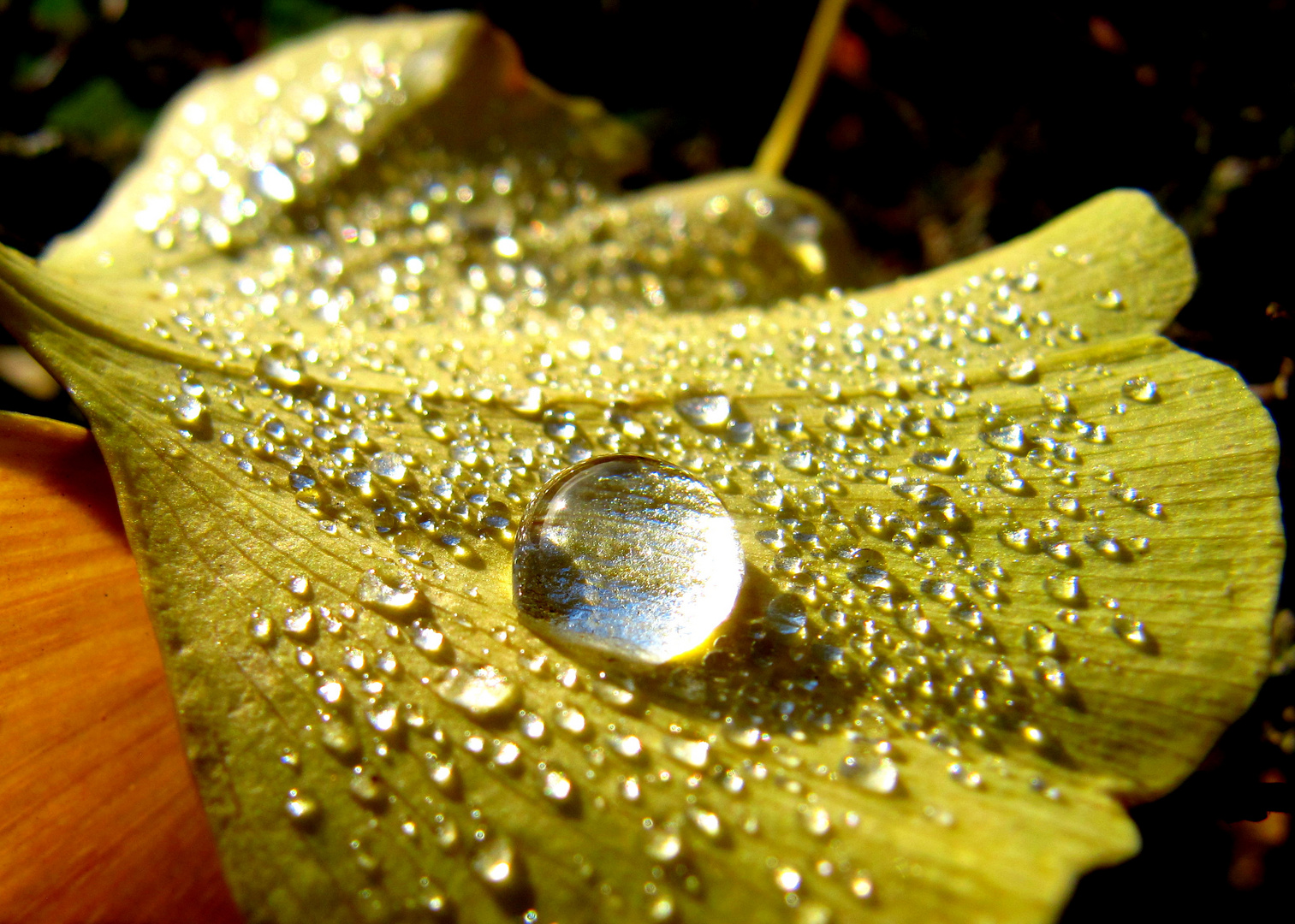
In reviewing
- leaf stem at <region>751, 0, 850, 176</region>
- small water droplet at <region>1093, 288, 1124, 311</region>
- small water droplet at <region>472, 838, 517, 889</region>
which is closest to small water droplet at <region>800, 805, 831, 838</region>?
small water droplet at <region>472, 838, 517, 889</region>

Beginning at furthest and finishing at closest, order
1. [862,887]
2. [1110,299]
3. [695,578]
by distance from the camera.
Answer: [1110,299] → [695,578] → [862,887]

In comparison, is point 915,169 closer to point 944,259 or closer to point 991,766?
point 944,259

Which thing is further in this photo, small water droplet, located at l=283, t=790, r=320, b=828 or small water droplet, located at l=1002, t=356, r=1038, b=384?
small water droplet, located at l=1002, t=356, r=1038, b=384

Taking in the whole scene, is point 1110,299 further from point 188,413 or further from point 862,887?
point 188,413

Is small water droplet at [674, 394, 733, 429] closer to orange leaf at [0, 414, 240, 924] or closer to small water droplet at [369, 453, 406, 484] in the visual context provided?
small water droplet at [369, 453, 406, 484]

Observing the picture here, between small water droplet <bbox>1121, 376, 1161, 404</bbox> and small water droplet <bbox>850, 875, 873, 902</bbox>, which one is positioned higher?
small water droplet <bbox>1121, 376, 1161, 404</bbox>

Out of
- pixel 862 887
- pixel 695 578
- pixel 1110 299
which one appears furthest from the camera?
pixel 1110 299

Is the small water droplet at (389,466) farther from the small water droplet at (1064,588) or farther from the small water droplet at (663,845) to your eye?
the small water droplet at (1064,588)

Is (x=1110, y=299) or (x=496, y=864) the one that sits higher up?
(x=1110, y=299)

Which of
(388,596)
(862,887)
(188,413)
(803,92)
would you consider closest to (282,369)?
(188,413)
